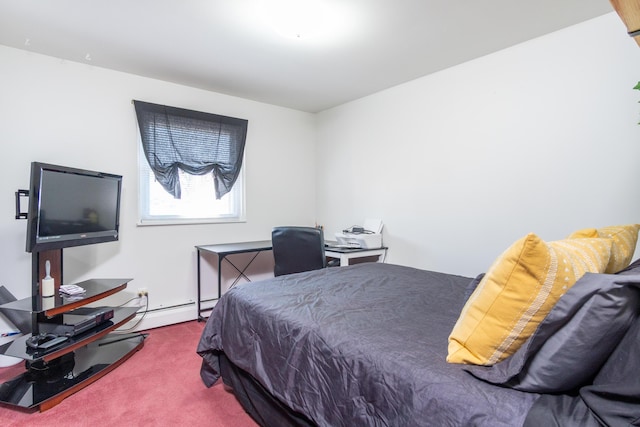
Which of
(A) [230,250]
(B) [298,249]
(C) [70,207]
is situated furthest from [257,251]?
(C) [70,207]

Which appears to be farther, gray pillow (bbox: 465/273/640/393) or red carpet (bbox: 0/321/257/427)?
red carpet (bbox: 0/321/257/427)

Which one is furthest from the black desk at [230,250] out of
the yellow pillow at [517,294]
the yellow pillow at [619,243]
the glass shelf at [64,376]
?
the yellow pillow at [619,243]

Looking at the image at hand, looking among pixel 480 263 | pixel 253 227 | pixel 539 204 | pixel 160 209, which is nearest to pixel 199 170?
pixel 160 209

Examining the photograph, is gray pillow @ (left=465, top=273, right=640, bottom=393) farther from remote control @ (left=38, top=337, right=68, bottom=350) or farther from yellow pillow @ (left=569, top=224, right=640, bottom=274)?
remote control @ (left=38, top=337, right=68, bottom=350)

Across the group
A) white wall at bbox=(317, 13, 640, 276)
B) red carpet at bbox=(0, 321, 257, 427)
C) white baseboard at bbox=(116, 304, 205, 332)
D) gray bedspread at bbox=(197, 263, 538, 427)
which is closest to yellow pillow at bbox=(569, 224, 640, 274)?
gray bedspread at bbox=(197, 263, 538, 427)

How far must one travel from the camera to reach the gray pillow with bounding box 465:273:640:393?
2.60ft

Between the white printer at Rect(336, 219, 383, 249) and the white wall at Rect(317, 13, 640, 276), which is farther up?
the white wall at Rect(317, 13, 640, 276)

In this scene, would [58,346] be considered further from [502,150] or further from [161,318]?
[502,150]

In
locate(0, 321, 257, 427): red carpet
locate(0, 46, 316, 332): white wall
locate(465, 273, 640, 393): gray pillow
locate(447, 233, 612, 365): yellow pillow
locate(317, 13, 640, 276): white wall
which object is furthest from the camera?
locate(0, 46, 316, 332): white wall

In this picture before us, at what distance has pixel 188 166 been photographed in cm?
341

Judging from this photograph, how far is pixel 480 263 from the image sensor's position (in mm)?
2818

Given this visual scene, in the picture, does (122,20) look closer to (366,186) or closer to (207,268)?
(207,268)

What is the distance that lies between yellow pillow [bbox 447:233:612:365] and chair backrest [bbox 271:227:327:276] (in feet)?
6.18

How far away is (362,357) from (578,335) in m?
0.62
